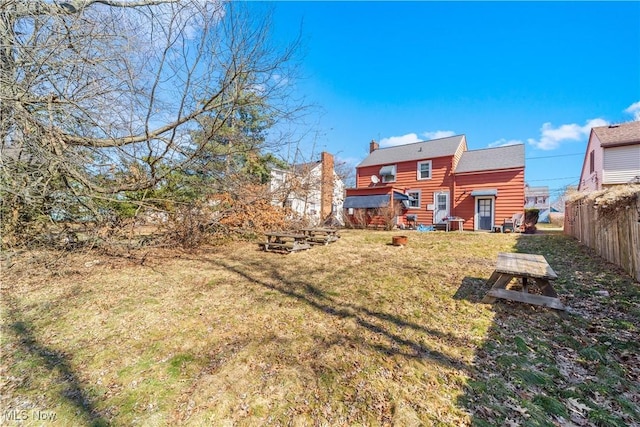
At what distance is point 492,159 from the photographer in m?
15.6

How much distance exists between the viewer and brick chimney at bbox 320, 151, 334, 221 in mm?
17598

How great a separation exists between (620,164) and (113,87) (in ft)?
66.7

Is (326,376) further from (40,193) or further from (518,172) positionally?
(518,172)

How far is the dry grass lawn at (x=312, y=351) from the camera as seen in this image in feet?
6.89

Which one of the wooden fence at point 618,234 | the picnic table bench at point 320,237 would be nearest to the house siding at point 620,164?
the wooden fence at point 618,234

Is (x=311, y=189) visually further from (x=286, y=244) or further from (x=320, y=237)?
(x=286, y=244)

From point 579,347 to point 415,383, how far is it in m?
2.15

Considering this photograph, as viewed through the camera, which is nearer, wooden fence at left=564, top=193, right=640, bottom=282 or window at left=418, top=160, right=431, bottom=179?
wooden fence at left=564, top=193, right=640, bottom=282

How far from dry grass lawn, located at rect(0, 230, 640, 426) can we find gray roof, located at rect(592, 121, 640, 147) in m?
12.1

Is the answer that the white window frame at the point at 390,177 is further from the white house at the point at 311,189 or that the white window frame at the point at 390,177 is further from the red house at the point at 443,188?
the white house at the point at 311,189

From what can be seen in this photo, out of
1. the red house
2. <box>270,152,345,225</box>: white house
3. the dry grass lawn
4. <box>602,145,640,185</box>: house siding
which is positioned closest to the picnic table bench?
<box>270,152,345,225</box>: white house

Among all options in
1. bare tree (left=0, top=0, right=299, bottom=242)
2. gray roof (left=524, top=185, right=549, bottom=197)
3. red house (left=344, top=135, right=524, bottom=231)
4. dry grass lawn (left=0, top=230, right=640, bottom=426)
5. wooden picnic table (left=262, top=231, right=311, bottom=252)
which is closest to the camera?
dry grass lawn (left=0, top=230, right=640, bottom=426)

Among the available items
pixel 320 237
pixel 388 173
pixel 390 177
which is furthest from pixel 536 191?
pixel 320 237

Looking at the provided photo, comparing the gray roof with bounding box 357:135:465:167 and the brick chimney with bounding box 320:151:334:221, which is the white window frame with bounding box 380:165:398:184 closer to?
the gray roof with bounding box 357:135:465:167
